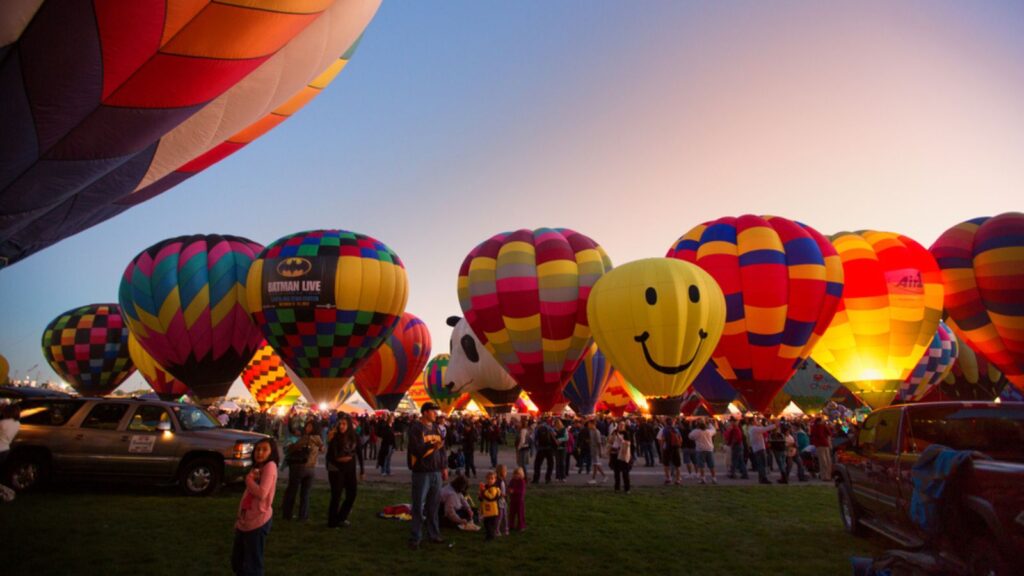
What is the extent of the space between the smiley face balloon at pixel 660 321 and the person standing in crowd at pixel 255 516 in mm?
15843

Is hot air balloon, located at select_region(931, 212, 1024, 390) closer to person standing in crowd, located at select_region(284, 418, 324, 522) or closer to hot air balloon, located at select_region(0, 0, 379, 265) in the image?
person standing in crowd, located at select_region(284, 418, 324, 522)

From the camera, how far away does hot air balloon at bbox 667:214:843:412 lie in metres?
21.7

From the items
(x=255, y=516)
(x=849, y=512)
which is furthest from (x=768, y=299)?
(x=255, y=516)

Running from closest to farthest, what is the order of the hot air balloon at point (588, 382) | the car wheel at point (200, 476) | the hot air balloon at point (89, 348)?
1. the car wheel at point (200, 476)
2. the hot air balloon at point (588, 382)
3. the hot air balloon at point (89, 348)

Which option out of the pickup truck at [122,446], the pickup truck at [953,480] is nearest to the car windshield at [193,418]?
the pickup truck at [122,446]

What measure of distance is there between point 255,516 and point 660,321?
52.5 feet

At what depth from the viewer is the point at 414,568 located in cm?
586

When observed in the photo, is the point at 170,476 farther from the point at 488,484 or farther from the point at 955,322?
the point at 955,322

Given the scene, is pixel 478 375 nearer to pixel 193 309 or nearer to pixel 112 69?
→ pixel 193 309

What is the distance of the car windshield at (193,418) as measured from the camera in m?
9.22

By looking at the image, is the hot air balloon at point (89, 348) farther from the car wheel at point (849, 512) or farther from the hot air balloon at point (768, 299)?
the car wheel at point (849, 512)

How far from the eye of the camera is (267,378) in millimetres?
42750

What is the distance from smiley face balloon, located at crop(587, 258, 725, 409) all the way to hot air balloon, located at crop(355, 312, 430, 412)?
20.5 meters

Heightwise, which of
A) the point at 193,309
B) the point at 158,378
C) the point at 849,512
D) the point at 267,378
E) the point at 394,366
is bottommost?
the point at 849,512
